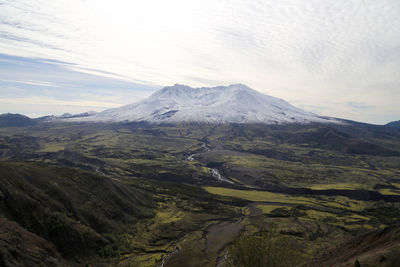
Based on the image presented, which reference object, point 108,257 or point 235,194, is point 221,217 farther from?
point 108,257

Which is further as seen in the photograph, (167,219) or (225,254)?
(167,219)

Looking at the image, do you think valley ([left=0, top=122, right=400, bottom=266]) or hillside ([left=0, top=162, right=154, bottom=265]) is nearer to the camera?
hillside ([left=0, top=162, right=154, bottom=265])

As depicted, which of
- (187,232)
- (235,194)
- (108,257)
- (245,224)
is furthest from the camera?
(235,194)

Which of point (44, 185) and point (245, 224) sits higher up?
point (44, 185)

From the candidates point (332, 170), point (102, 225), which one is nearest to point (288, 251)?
point (102, 225)

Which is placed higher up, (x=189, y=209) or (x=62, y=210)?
(x=62, y=210)

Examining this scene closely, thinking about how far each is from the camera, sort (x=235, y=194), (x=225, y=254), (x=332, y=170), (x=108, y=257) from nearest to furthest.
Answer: (x=108, y=257) < (x=225, y=254) < (x=235, y=194) < (x=332, y=170)

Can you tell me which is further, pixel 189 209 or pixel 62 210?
pixel 189 209

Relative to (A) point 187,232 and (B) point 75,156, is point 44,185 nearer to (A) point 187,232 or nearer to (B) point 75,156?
(A) point 187,232

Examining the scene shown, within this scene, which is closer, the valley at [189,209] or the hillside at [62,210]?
the hillside at [62,210]
